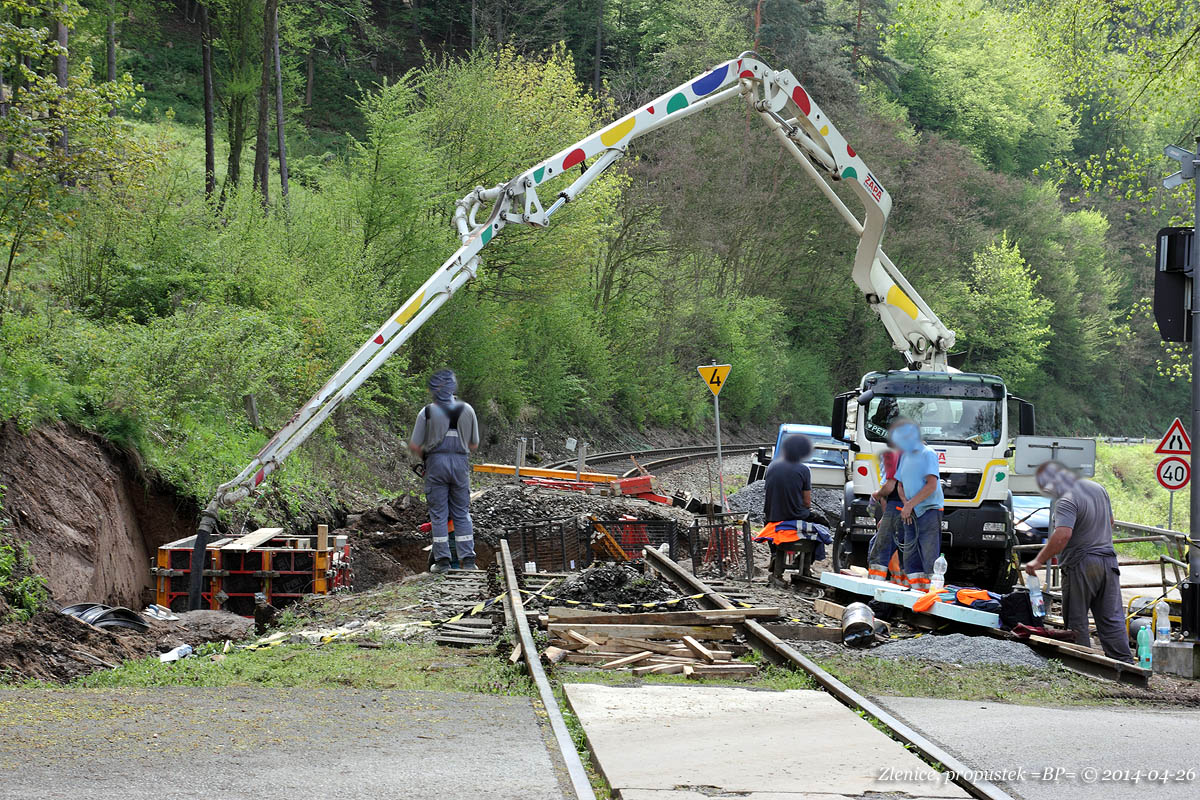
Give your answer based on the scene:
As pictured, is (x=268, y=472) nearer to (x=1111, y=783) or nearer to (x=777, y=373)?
(x=1111, y=783)

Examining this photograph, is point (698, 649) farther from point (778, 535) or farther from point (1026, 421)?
point (1026, 421)

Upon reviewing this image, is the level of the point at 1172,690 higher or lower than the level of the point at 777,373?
lower

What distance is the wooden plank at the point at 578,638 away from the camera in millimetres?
9091

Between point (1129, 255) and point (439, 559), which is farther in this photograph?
point (1129, 255)

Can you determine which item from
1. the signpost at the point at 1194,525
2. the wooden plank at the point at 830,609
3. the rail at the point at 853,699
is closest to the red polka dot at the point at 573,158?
the rail at the point at 853,699

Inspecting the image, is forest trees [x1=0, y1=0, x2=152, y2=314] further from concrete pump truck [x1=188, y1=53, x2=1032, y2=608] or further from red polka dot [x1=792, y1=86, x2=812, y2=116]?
red polka dot [x1=792, y1=86, x2=812, y2=116]

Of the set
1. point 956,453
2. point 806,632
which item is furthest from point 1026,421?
point 806,632

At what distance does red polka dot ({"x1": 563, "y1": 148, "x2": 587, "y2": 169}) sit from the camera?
49.5ft

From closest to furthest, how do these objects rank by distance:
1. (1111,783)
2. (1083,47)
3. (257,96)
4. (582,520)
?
(1111,783) → (582,520) → (1083,47) → (257,96)

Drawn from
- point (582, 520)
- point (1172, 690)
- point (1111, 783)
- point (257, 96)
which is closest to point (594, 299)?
point (257, 96)

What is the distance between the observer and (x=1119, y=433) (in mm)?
84438

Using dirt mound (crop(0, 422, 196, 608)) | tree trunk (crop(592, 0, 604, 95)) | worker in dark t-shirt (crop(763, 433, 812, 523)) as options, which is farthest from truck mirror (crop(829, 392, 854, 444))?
tree trunk (crop(592, 0, 604, 95))

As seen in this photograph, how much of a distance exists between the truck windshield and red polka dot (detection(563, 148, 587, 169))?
5.29 meters

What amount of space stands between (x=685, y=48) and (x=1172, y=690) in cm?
4859
